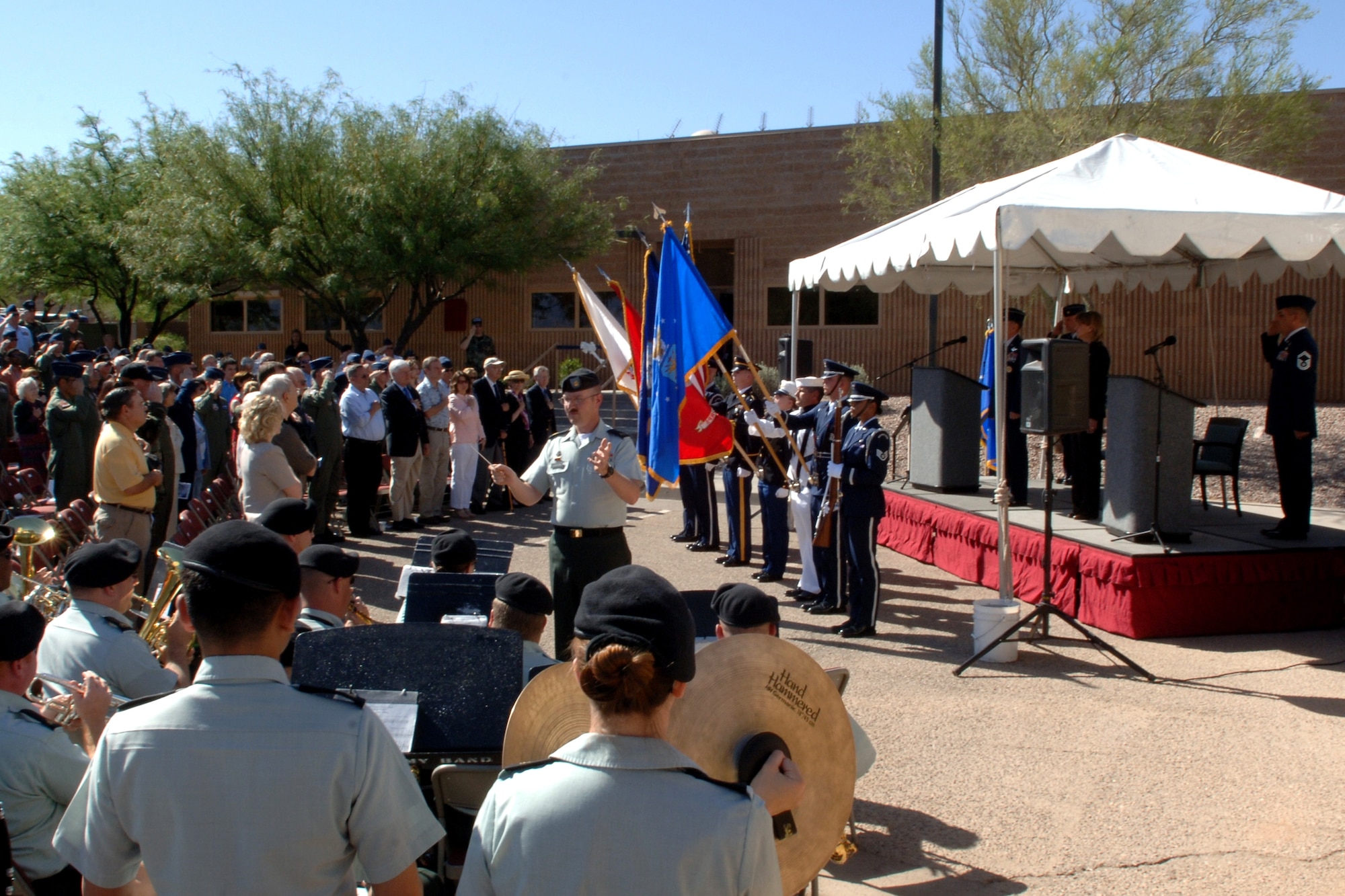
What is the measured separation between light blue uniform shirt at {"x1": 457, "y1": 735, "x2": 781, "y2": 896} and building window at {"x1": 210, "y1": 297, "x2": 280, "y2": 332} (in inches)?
1317

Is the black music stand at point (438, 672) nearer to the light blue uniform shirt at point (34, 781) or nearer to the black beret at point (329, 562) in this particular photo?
the light blue uniform shirt at point (34, 781)

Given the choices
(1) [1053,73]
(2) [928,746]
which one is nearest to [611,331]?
(2) [928,746]

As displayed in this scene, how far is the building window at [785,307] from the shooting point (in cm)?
2784

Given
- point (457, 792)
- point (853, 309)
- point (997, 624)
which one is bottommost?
point (997, 624)

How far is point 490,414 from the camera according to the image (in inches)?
570

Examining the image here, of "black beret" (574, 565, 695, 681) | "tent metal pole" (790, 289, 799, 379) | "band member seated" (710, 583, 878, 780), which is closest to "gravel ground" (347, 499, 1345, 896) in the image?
"band member seated" (710, 583, 878, 780)

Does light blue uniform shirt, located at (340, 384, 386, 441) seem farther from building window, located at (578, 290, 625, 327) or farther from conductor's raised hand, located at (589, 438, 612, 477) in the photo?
building window, located at (578, 290, 625, 327)

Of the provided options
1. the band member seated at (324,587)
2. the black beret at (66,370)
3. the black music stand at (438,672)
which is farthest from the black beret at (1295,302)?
the black beret at (66,370)

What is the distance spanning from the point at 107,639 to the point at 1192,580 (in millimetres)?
7095

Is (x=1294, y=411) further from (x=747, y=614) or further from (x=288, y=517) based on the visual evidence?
(x=288, y=517)

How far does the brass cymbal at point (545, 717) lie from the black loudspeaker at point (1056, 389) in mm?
5270

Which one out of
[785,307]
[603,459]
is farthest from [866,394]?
[785,307]

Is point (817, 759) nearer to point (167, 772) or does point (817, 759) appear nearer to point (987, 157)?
point (167, 772)

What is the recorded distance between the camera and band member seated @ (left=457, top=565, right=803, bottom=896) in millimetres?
1773
